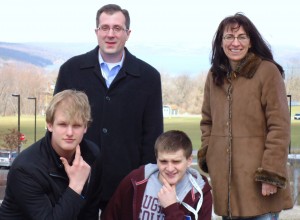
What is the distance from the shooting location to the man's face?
304 cm

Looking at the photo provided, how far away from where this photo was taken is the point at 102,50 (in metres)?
3.09

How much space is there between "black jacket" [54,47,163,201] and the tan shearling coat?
367 millimetres

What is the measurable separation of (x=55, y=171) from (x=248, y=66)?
1097 millimetres

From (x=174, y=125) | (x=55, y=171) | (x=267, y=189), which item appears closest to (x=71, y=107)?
(x=55, y=171)

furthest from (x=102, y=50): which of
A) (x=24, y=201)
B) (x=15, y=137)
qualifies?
(x=15, y=137)

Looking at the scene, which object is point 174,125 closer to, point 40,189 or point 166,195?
point 166,195

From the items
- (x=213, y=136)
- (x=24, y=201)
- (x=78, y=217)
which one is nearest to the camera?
(x=24, y=201)

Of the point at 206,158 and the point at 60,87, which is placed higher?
the point at 60,87

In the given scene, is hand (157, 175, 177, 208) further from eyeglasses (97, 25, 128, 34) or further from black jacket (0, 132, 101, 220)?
eyeglasses (97, 25, 128, 34)

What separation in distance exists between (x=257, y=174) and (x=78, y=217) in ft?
2.95

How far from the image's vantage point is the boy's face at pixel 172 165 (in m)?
2.78

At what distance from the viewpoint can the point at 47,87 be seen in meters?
24.7

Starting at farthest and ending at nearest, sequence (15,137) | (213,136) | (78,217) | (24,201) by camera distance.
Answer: (15,137)
(213,136)
(78,217)
(24,201)

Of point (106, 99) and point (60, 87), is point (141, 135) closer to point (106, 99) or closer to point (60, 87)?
point (106, 99)
